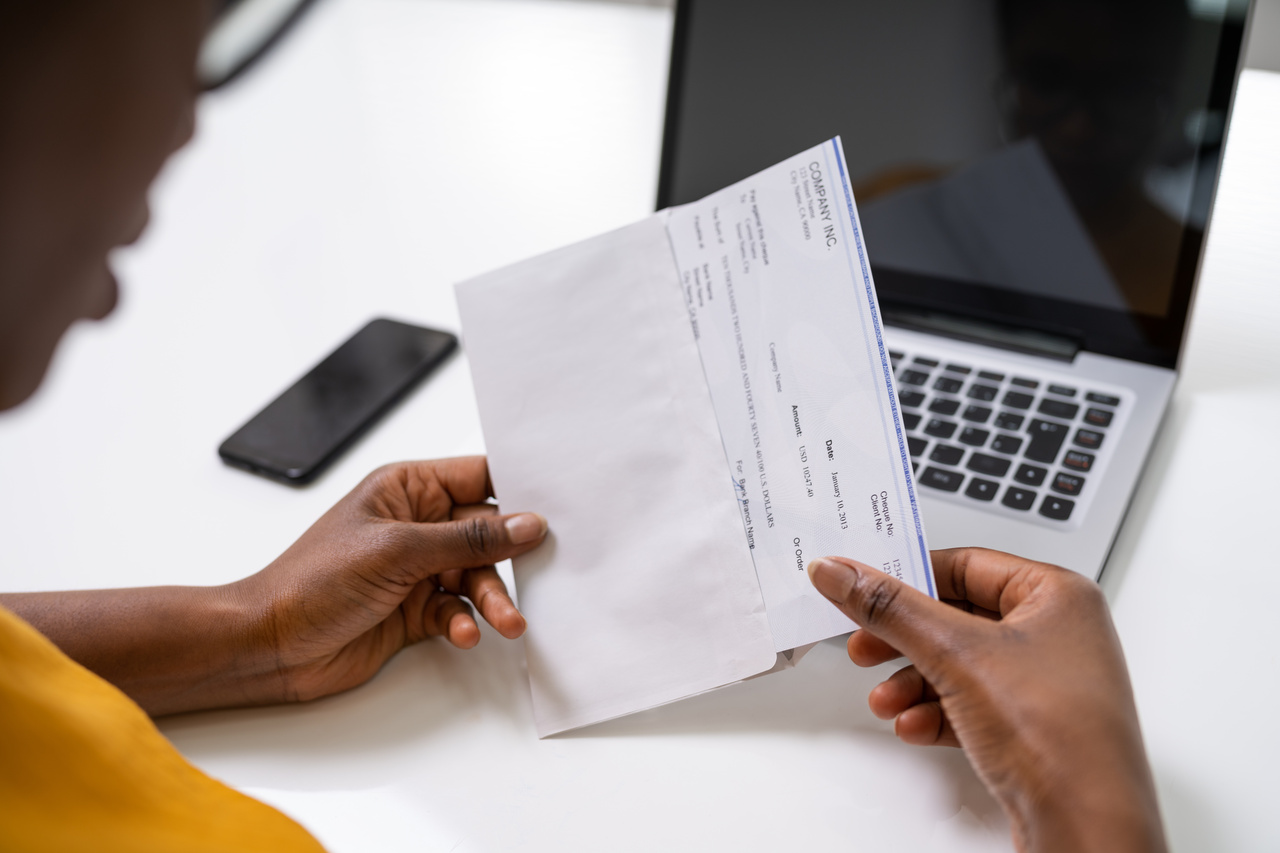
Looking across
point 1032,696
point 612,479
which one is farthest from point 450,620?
point 1032,696

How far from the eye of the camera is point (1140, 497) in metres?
0.76

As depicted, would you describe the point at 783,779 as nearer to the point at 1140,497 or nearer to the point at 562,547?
the point at 562,547

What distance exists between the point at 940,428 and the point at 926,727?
0.97 feet

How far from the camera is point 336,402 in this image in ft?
3.09

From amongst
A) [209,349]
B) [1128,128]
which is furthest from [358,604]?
[1128,128]

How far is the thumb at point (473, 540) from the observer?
651 millimetres

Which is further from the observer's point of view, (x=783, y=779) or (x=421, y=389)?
(x=421, y=389)

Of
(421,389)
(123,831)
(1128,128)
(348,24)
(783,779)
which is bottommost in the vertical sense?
(783,779)

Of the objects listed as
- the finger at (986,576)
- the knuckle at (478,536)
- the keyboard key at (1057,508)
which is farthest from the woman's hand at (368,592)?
the keyboard key at (1057,508)

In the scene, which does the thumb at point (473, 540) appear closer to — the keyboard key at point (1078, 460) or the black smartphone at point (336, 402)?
the black smartphone at point (336, 402)

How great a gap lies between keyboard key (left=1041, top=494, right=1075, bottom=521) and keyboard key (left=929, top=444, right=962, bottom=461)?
0.25 feet

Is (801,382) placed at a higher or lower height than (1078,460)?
higher

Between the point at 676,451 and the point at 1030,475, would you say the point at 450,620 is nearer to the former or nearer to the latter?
the point at 676,451

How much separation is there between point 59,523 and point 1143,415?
35.8 inches
